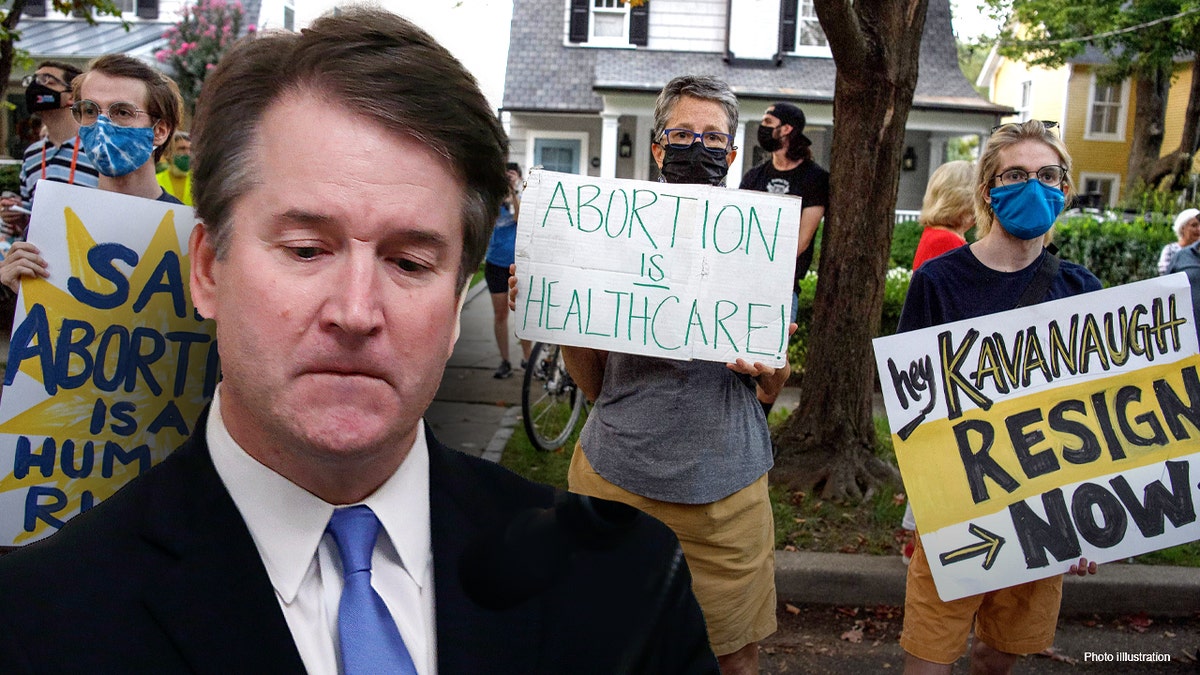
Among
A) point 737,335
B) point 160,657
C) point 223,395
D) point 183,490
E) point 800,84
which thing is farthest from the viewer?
point 800,84

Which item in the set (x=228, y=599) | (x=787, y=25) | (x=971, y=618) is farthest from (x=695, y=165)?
(x=787, y=25)

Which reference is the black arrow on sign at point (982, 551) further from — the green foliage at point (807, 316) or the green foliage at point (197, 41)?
the green foliage at point (197, 41)

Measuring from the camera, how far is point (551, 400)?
6715 mm

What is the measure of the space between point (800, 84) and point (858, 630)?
17.0m

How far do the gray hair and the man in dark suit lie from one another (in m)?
1.52

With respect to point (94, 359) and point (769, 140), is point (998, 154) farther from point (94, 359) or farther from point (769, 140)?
point (94, 359)

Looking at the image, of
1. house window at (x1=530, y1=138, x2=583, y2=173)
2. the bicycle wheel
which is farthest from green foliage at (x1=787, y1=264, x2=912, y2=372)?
house window at (x1=530, y1=138, x2=583, y2=173)

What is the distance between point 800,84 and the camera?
64.7 feet

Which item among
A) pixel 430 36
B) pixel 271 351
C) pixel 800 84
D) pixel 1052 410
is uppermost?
pixel 800 84

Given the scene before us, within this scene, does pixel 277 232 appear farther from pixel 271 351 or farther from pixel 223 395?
pixel 223 395

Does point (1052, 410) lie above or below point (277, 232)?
below

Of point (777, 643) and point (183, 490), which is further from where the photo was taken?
point (777, 643)

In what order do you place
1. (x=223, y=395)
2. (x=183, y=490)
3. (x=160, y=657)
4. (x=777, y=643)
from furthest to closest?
(x=777, y=643) < (x=223, y=395) < (x=183, y=490) < (x=160, y=657)

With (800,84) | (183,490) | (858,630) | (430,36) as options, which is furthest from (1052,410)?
(800,84)
